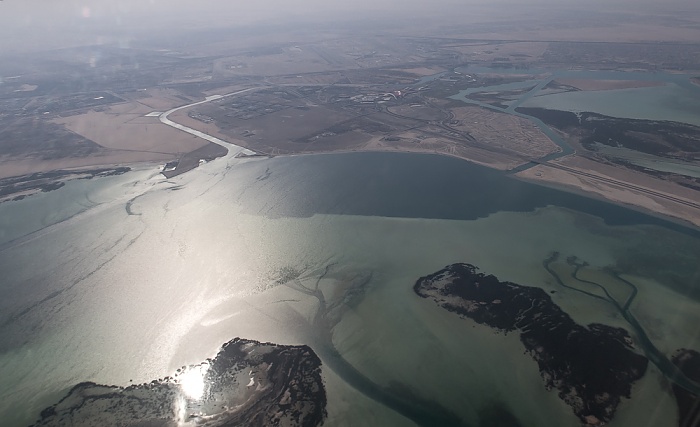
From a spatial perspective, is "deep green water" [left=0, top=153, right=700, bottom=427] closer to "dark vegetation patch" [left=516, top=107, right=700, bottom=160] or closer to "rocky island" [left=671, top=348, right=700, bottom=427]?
"rocky island" [left=671, top=348, right=700, bottom=427]

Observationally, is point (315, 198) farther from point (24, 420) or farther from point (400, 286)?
point (24, 420)

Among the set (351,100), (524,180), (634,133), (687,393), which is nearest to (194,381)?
(687,393)

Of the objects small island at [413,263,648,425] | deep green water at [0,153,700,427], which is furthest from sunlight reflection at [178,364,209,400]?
small island at [413,263,648,425]

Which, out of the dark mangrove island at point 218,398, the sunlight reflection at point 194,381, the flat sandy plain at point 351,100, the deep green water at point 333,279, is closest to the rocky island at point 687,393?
the deep green water at point 333,279

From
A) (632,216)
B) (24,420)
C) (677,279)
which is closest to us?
(24,420)

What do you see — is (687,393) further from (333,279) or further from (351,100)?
(351,100)

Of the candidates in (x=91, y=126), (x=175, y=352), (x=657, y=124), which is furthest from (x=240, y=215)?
(x=657, y=124)

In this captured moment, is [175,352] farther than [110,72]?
No
